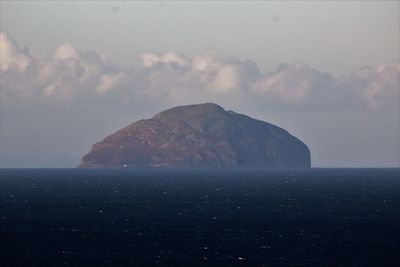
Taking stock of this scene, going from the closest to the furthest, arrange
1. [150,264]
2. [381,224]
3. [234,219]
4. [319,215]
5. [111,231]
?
1. [150,264]
2. [111,231]
3. [381,224]
4. [234,219]
5. [319,215]

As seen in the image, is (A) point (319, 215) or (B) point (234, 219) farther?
(A) point (319, 215)

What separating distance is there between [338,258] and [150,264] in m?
20.3

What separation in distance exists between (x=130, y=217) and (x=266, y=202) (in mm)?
51254

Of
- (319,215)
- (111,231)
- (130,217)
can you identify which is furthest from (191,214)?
(111,231)

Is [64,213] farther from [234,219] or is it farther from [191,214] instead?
[234,219]

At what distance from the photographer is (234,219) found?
468ft

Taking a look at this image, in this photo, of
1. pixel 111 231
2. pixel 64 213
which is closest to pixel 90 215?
pixel 64 213

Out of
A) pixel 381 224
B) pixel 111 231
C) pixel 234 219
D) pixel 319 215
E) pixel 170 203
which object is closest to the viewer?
pixel 111 231

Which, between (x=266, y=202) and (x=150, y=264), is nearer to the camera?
(x=150, y=264)

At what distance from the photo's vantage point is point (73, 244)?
107 m

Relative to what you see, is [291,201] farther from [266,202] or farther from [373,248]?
[373,248]

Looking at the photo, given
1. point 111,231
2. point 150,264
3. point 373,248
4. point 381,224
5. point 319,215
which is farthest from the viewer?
point 319,215

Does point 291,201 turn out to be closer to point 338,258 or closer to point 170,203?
point 170,203

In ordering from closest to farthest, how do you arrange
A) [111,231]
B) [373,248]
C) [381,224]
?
[373,248] → [111,231] → [381,224]
